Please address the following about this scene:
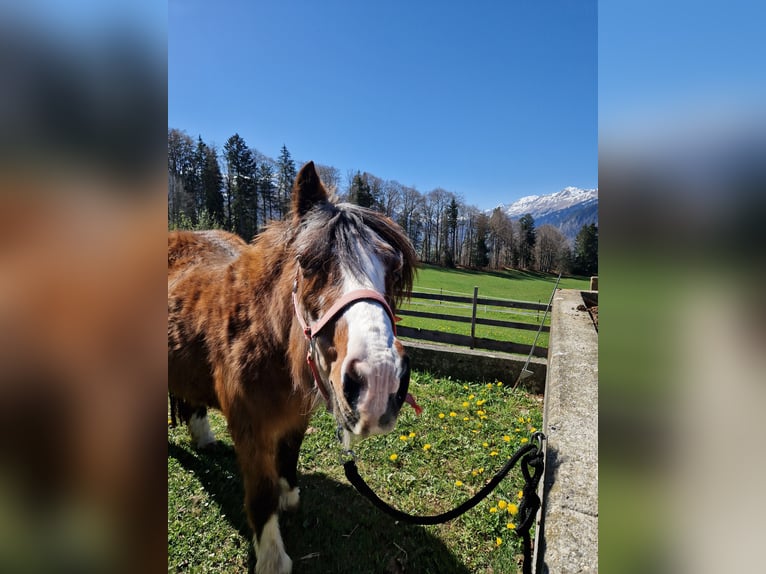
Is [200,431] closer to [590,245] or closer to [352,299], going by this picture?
[352,299]

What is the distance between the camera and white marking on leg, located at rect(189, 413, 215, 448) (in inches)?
159

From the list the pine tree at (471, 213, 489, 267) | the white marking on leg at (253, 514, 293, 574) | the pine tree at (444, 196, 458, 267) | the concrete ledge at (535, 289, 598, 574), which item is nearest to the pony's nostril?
the concrete ledge at (535, 289, 598, 574)

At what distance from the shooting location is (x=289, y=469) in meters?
3.27

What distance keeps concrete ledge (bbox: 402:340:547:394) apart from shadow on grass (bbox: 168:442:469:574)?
2.77 metres

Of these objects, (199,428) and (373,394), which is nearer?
(373,394)

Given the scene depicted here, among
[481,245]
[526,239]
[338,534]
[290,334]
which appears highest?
[481,245]

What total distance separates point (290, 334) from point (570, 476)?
1.88m

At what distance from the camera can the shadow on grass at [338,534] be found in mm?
2699
